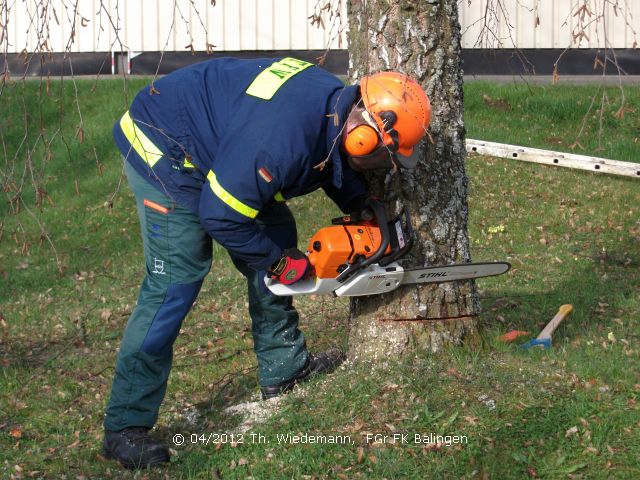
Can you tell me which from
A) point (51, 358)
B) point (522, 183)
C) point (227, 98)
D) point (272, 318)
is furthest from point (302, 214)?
point (227, 98)

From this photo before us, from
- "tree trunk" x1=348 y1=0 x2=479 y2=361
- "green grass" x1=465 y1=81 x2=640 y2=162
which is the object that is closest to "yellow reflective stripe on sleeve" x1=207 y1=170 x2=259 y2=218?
"tree trunk" x1=348 y1=0 x2=479 y2=361

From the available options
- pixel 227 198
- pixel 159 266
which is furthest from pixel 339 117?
pixel 159 266

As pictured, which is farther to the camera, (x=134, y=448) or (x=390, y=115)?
(x=134, y=448)

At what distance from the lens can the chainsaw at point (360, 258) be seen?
14.2 ft

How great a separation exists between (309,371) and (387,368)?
504 mm

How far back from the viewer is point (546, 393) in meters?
4.27

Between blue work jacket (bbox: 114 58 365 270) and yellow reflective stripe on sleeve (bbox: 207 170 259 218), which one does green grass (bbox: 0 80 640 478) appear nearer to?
blue work jacket (bbox: 114 58 365 270)

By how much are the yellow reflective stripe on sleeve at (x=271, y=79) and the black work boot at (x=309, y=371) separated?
5.27 ft

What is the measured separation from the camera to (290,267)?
4270mm

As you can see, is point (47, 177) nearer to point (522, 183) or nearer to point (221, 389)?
point (522, 183)

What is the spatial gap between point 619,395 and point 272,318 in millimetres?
1810

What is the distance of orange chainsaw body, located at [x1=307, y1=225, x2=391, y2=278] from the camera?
4293 millimetres

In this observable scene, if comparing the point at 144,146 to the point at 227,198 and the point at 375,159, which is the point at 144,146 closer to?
the point at 227,198

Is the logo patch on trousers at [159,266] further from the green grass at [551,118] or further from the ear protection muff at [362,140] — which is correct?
the green grass at [551,118]
